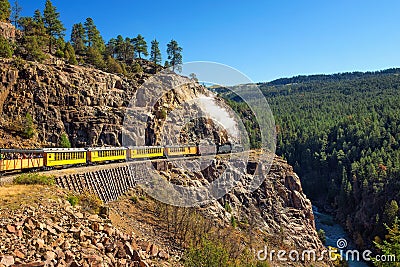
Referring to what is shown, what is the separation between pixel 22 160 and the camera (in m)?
21.1

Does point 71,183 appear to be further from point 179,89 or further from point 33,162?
point 179,89

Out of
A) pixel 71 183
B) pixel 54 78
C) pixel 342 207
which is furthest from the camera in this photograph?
pixel 342 207

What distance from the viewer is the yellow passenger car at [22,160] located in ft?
66.1

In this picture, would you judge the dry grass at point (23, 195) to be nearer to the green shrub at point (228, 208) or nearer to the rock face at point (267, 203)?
the rock face at point (267, 203)

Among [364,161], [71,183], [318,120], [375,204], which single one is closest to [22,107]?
[71,183]

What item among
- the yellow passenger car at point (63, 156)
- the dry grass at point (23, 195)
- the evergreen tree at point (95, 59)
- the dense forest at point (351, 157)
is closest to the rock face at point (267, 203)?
the yellow passenger car at point (63, 156)

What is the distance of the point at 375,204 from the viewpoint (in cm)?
7356

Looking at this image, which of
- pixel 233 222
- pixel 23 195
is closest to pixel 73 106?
pixel 233 222

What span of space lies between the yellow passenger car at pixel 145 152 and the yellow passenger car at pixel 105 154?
1.01 m

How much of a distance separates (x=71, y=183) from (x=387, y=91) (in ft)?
611

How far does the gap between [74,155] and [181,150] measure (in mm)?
15112

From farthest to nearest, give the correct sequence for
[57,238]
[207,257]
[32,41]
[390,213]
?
1. [390,213]
2. [32,41]
3. [207,257]
4. [57,238]

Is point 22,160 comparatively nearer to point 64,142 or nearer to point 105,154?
point 105,154

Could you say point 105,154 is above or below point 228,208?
above
